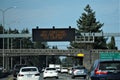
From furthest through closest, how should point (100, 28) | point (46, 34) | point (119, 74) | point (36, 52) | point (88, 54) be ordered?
point (100, 28)
point (36, 52)
point (88, 54)
point (46, 34)
point (119, 74)

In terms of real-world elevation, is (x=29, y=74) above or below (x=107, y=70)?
below

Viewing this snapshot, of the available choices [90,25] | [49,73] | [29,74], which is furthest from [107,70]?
[90,25]

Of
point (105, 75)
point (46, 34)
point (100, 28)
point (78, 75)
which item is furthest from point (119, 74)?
point (100, 28)

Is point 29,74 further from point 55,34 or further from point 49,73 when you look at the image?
point 55,34

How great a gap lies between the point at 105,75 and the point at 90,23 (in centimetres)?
11386

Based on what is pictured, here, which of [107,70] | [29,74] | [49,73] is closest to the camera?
[107,70]

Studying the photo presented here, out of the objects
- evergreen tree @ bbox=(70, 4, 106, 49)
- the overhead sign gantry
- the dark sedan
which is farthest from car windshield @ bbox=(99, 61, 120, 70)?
evergreen tree @ bbox=(70, 4, 106, 49)

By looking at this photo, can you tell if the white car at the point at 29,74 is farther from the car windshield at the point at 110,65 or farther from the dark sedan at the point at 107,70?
the car windshield at the point at 110,65

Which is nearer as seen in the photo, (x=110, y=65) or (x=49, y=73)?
(x=110, y=65)

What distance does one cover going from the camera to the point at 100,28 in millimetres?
132000

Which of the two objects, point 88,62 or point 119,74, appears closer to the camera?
point 119,74

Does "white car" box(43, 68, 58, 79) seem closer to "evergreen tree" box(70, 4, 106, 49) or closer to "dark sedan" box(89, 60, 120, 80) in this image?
"dark sedan" box(89, 60, 120, 80)

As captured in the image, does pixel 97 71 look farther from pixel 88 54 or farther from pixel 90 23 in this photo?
pixel 90 23

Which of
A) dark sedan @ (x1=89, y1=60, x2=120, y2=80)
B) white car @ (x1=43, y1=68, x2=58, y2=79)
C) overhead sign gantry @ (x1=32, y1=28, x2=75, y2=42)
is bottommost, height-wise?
white car @ (x1=43, y1=68, x2=58, y2=79)
